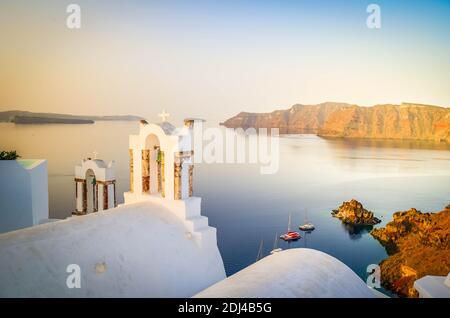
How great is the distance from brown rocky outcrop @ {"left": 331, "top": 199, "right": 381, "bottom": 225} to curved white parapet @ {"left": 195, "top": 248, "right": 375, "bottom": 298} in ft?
91.2

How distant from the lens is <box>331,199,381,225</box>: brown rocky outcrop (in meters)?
32.2

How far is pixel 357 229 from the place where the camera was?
3167cm

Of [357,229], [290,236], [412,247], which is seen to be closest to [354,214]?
[357,229]

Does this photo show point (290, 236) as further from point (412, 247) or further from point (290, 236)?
point (412, 247)

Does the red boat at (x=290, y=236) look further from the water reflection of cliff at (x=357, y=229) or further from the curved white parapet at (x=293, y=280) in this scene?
the curved white parapet at (x=293, y=280)

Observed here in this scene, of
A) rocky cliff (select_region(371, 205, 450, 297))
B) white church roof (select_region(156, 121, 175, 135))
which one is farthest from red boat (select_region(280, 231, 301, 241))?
white church roof (select_region(156, 121, 175, 135))

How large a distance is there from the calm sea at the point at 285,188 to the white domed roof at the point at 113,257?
17894 mm

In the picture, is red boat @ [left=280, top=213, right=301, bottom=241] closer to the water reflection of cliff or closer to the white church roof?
the water reflection of cliff

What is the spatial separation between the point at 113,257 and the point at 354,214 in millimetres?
30013

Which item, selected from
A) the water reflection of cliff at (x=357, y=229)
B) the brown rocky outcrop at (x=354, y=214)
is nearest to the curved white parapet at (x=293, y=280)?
the water reflection of cliff at (x=357, y=229)

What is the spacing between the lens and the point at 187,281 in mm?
6180

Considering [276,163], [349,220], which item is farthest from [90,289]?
[276,163]
